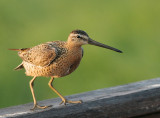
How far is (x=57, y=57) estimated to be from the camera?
15.5ft

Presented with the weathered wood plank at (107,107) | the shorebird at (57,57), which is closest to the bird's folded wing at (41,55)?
the shorebird at (57,57)

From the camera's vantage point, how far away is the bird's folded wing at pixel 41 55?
183 inches

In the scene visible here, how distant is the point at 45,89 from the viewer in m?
7.97

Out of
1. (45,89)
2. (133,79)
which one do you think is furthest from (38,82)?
(133,79)

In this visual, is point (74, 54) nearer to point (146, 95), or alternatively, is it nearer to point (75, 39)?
point (75, 39)

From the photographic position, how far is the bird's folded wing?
4.64 meters

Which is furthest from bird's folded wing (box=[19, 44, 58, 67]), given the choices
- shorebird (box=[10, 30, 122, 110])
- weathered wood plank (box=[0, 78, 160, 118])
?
weathered wood plank (box=[0, 78, 160, 118])

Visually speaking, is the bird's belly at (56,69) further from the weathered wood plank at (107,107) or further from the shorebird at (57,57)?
the weathered wood plank at (107,107)

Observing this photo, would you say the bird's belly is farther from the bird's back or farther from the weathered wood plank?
the weathered wood plank

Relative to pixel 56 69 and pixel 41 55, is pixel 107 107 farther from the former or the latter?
pixel 41 55

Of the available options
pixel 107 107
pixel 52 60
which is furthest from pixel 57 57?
pixel 107 107

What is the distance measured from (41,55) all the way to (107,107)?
1386 millimetres

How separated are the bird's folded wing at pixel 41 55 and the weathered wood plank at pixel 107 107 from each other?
689 mm

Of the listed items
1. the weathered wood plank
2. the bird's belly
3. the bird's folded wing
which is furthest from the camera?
the bird's folded wing
